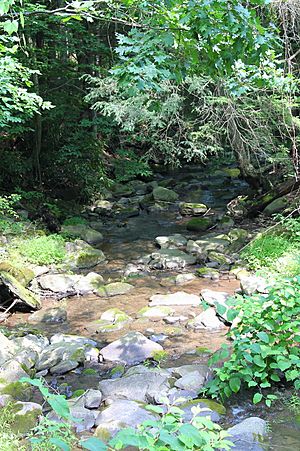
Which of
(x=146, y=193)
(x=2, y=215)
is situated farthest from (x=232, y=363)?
(x=146, y=193)

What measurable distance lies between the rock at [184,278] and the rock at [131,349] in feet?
8.48

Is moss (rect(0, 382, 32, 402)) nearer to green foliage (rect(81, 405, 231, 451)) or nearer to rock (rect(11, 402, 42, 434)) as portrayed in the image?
rock (rect(11, 402, 42, 434))

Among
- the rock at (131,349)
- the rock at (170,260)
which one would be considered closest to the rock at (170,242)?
the rock at (170,260)

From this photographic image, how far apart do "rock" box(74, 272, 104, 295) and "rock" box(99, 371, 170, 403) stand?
10.9 feet

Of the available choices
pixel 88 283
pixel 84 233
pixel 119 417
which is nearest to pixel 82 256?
pixel 88 283

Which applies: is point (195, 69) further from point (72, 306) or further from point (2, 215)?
point (2, 215)

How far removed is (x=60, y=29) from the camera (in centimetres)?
1231

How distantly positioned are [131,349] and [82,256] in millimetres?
4224

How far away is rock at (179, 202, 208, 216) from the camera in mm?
12852

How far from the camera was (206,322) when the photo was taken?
226 inches

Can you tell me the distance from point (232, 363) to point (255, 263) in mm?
4587

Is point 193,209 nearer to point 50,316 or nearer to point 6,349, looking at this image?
point 50,316

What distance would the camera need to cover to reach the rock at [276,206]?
33.9 feet

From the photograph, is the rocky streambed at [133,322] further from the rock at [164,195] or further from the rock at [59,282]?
the rock at [164,195]
